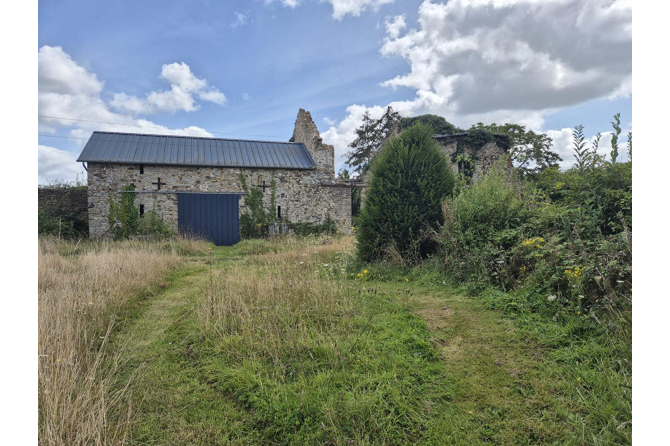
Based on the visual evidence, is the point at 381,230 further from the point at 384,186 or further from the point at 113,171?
the point at 113,171

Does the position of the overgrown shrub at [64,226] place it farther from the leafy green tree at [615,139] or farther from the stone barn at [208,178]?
the leafy green tree at [615,139]

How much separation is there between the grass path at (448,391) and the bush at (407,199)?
117 inches

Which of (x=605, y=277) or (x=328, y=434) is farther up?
(x=605, y=277)

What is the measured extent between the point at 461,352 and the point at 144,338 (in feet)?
11.5

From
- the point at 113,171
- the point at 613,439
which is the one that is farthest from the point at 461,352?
the point at 113,171

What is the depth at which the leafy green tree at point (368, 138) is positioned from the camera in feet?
86.6

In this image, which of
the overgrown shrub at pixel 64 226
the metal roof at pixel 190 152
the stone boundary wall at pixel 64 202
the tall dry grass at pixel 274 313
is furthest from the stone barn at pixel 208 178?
the tall dry grass at pixel 274 313

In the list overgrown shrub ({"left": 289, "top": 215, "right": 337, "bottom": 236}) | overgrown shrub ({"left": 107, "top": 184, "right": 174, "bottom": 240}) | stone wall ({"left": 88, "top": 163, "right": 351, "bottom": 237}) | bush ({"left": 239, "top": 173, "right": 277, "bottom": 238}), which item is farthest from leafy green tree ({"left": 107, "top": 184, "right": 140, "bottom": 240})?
overgrown shrub ({"left": 289, "top": 215, "right": 337, "bottom": 236})

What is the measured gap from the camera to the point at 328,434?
2225 millimetres

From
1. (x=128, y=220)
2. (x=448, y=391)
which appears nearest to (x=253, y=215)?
(x=128, y=220)

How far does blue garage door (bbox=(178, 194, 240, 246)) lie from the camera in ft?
49.5

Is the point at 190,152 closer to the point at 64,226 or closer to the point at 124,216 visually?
the point at 124,216

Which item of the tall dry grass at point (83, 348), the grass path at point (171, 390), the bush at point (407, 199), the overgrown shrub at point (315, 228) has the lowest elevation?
the grass path at point (171, 390)

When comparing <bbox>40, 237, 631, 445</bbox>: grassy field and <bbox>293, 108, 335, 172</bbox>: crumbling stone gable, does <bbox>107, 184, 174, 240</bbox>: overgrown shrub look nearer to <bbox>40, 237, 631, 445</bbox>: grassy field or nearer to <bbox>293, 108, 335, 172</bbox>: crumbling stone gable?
<bbox>293, 108, 335, 172</bbox>: crumbling stone gable
